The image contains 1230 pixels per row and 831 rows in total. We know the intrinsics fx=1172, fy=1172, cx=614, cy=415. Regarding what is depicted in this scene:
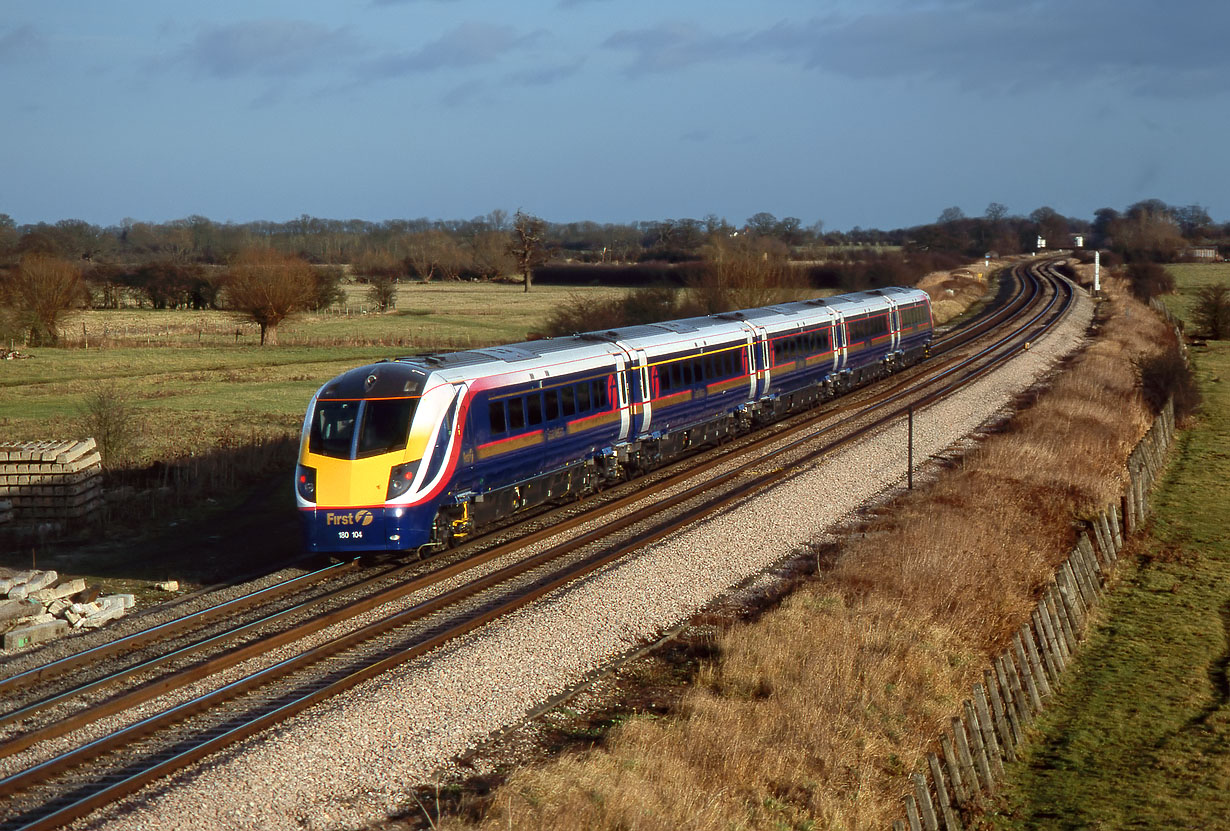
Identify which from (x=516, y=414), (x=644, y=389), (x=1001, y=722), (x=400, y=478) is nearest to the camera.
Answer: (x=1001, y=722)

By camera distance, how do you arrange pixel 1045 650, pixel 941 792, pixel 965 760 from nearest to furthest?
pixel 941 792 < pixel 965 760 < pixel 1045 650

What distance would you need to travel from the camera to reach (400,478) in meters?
16.9

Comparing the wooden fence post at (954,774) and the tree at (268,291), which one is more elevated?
the tree at (268,291)

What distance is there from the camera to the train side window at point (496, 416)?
1880 cm

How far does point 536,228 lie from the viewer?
102 m

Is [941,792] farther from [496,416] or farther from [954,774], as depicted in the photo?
[496,416]

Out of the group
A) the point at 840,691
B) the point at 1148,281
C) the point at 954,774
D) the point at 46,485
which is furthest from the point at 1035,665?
the point at 1148,281

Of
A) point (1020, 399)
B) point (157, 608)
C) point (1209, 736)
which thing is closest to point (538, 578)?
point (157, 608)

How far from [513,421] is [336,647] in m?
6.35

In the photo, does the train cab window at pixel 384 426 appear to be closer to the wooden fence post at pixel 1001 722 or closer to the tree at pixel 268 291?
the wooden fence post at pixel 1001 722

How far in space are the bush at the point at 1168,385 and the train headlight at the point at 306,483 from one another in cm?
→ 2941

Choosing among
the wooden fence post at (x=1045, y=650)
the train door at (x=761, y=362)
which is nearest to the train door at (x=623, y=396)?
the train door at (x=761, y=362)

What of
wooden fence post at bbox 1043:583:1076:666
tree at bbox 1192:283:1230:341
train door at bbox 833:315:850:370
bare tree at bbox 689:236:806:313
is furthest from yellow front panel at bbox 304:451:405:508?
tree at bbox 1192:283:1230:341

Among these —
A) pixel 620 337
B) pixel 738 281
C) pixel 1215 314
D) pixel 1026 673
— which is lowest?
pixel 1026 673
